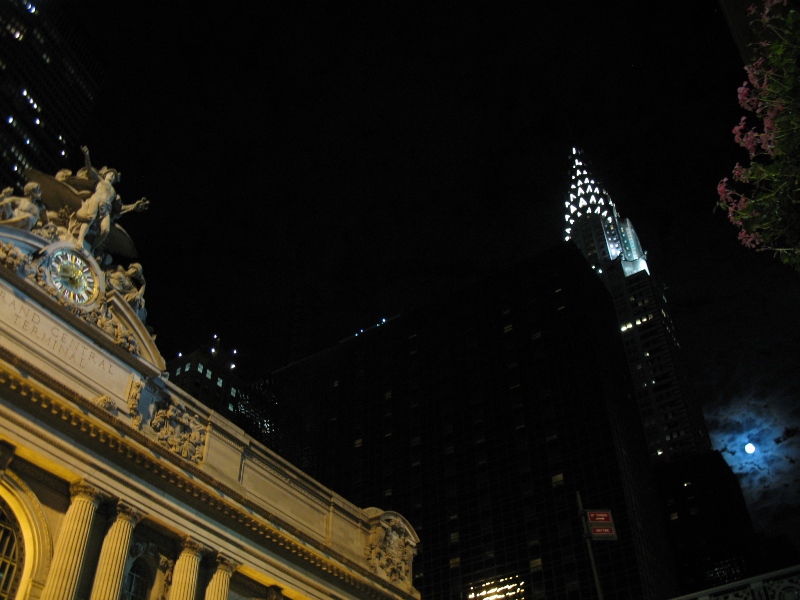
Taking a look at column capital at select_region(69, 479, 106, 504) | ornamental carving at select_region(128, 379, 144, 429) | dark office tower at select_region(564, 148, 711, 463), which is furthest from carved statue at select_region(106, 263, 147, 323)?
dark office tower at select_region(564, 148, 711, 463)

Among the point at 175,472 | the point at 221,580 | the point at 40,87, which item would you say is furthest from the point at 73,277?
the point at 40,87

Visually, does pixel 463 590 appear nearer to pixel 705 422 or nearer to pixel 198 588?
pixel 198 588

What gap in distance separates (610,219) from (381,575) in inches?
6534

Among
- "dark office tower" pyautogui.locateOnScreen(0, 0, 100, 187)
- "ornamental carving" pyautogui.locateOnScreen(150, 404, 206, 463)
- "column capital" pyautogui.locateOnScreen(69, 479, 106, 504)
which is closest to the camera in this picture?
"column capital" pyautogui.locateOnScreen(69, 479, 106, 504)

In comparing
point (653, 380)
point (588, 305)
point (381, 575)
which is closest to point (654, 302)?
point (653, 380)

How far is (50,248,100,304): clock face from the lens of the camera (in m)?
31.1

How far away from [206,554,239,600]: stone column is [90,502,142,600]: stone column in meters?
4.69

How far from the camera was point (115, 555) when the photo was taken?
27.9 meters

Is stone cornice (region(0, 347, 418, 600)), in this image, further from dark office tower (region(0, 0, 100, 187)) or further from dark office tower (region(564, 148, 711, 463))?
dark office tower (region(564, 148, 711, 463))

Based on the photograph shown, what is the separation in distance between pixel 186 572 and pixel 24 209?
54.4ft

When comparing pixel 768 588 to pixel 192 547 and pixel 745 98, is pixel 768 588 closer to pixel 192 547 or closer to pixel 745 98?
pixel 745 98

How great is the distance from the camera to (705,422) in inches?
7013

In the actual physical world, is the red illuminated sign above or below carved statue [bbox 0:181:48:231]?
below

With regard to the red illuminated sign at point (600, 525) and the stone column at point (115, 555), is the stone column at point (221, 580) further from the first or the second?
the red illuminated sign at point (600, 525)
